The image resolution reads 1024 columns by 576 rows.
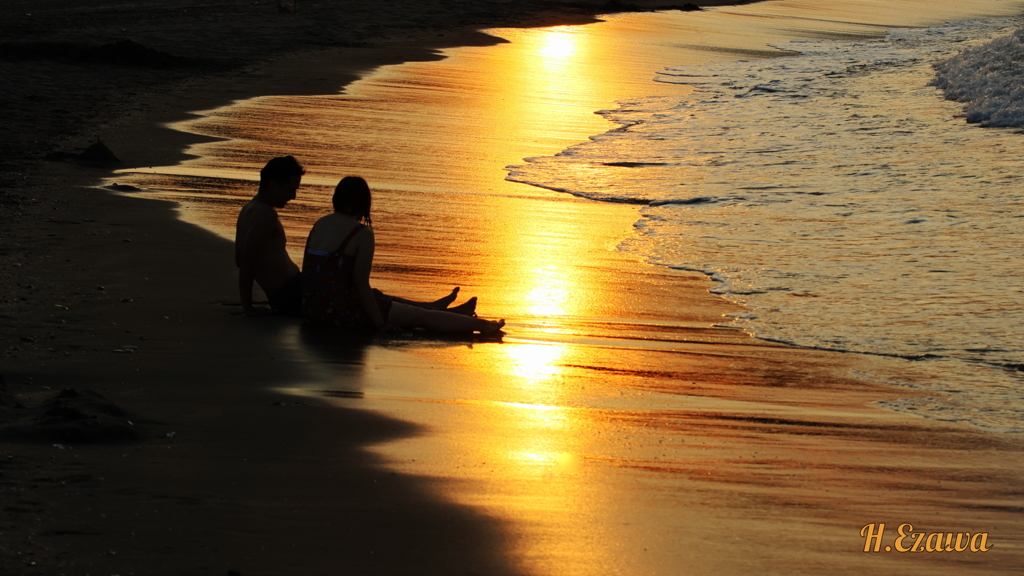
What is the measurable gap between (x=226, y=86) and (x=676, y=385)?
13408mm

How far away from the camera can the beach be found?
11.1 feet

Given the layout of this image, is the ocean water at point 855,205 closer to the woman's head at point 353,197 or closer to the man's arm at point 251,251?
the woman's head at point 353,197

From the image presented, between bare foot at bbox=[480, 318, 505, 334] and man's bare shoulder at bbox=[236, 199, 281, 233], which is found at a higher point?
man's bare shoulder at bbox=[236, 199, 281, 233]

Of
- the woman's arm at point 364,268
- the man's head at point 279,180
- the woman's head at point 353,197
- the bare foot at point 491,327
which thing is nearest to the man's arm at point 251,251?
the man's head at point 279,180

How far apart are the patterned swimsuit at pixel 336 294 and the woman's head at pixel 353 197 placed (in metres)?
0.13

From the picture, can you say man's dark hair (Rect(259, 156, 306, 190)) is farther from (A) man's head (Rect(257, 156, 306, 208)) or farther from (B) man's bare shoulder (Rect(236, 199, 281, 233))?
(B) man's bare shoulder (Rect(236, 199, 281, 233))

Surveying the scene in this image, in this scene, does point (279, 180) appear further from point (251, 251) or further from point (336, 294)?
point (336, 294)

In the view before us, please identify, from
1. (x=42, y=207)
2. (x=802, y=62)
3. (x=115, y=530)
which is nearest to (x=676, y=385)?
(x=115, y=530)

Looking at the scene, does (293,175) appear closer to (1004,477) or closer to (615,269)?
(615,269)

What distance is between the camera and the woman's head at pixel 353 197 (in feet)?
19.3

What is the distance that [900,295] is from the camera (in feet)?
23.3

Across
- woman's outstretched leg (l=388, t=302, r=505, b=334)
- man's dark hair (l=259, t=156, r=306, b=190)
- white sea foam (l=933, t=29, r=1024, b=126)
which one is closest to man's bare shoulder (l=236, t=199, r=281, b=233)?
man's dark hair (l=259, t=156, r=306, b=190)

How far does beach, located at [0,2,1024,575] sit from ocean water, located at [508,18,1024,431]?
41 cm

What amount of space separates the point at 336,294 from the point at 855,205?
6029mm
